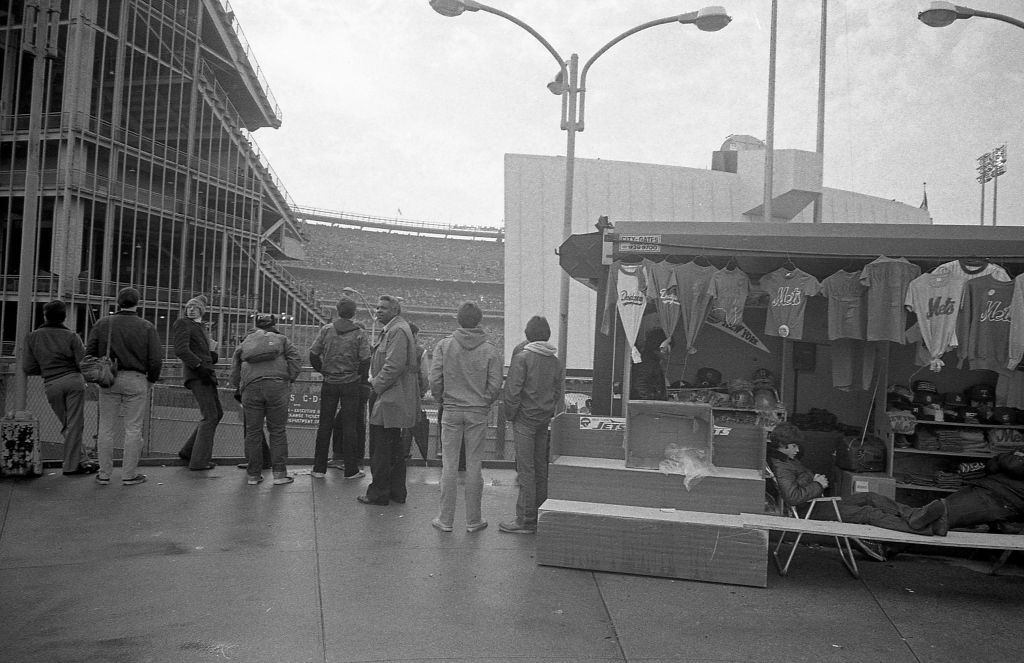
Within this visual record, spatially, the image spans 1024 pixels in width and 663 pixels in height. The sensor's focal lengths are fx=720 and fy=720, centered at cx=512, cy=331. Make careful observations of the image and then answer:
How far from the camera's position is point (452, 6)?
427 inches

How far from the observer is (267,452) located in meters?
8.34

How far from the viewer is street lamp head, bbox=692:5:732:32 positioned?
1051 centimetres

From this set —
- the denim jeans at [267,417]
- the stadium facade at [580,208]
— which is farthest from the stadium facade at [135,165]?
the denim jeans at [267,417]

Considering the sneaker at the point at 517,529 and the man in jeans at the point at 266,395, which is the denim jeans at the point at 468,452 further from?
the man in jeans at the point at 266,395

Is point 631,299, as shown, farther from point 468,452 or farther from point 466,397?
point 468,452

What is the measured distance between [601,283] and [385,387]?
261 cm

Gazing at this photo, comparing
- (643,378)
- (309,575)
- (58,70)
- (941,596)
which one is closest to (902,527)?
(941,596)

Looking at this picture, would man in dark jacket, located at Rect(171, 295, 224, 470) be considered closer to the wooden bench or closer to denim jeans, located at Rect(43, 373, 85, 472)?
denim jeans, located at Rect(43, 373, 85, 472)

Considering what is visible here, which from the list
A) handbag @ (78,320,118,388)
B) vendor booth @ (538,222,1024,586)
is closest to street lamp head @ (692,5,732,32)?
vendor booth @ (538,222,1024,586)

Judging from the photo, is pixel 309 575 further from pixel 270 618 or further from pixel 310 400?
pixel 310 400

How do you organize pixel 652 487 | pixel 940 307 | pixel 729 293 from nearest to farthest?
pixel 652 487 → pixel 940 307 → pixel 729 293

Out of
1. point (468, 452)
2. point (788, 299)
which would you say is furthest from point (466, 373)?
point (788, 299)

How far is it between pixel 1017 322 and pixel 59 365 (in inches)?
361

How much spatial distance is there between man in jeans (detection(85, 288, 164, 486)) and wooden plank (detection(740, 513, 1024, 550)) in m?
5.89
